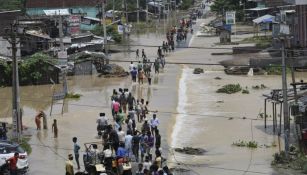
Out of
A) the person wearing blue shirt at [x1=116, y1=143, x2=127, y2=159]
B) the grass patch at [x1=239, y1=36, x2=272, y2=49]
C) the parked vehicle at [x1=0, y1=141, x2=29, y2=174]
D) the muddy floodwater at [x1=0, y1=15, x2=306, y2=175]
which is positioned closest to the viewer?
the person wearing blue shirt at [x1=116, y1=143, x2=127, y2=159]

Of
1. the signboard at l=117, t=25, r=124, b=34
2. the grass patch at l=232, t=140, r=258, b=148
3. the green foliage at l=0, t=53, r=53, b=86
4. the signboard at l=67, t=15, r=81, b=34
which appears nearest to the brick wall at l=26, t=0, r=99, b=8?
the signboard at l=117, t=25, r=124, b=34

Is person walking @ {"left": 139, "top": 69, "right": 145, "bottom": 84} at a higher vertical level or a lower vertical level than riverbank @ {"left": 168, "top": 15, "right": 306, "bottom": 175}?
higher

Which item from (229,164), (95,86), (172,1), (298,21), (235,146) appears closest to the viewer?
(229,164)

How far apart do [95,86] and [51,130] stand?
15.2 m

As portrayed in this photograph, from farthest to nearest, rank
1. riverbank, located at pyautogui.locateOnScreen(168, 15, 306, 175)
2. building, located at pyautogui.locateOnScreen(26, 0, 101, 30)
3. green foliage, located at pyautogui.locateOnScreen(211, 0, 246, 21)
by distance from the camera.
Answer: building, located at pyautogui.locateOnScreen(26, 0, 101, 30) → green foliage, located at pyautogui.locateOnScreen(211, 0, 246, 21) → riverbank, located at pyautogui.locateOnScreen(168, 15, 306, 175)

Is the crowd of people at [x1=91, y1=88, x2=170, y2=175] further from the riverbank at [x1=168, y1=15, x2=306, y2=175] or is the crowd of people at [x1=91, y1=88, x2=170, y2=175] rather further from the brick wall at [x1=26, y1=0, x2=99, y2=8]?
the brick wall at [x1=26, y1=0, x2=99, y2=8]

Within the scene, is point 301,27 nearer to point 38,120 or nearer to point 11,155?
point 38,120

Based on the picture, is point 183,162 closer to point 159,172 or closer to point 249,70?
point 159,172

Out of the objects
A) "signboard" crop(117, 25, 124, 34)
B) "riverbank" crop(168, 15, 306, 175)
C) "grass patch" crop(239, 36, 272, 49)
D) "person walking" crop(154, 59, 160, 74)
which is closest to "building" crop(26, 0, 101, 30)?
"signboard" crop(117, 25, 124, 34)

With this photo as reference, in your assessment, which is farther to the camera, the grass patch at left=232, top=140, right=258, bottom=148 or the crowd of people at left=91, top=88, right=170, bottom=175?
the grass patch at left=232, top=140, right=258, bottom=148

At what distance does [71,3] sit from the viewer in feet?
323

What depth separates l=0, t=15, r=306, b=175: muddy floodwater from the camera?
76.9ft

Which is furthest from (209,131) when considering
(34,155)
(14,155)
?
(14,155)

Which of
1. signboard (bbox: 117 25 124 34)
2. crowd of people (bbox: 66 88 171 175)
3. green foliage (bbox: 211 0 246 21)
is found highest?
green foliage (bbox: 211 0 246 21)
